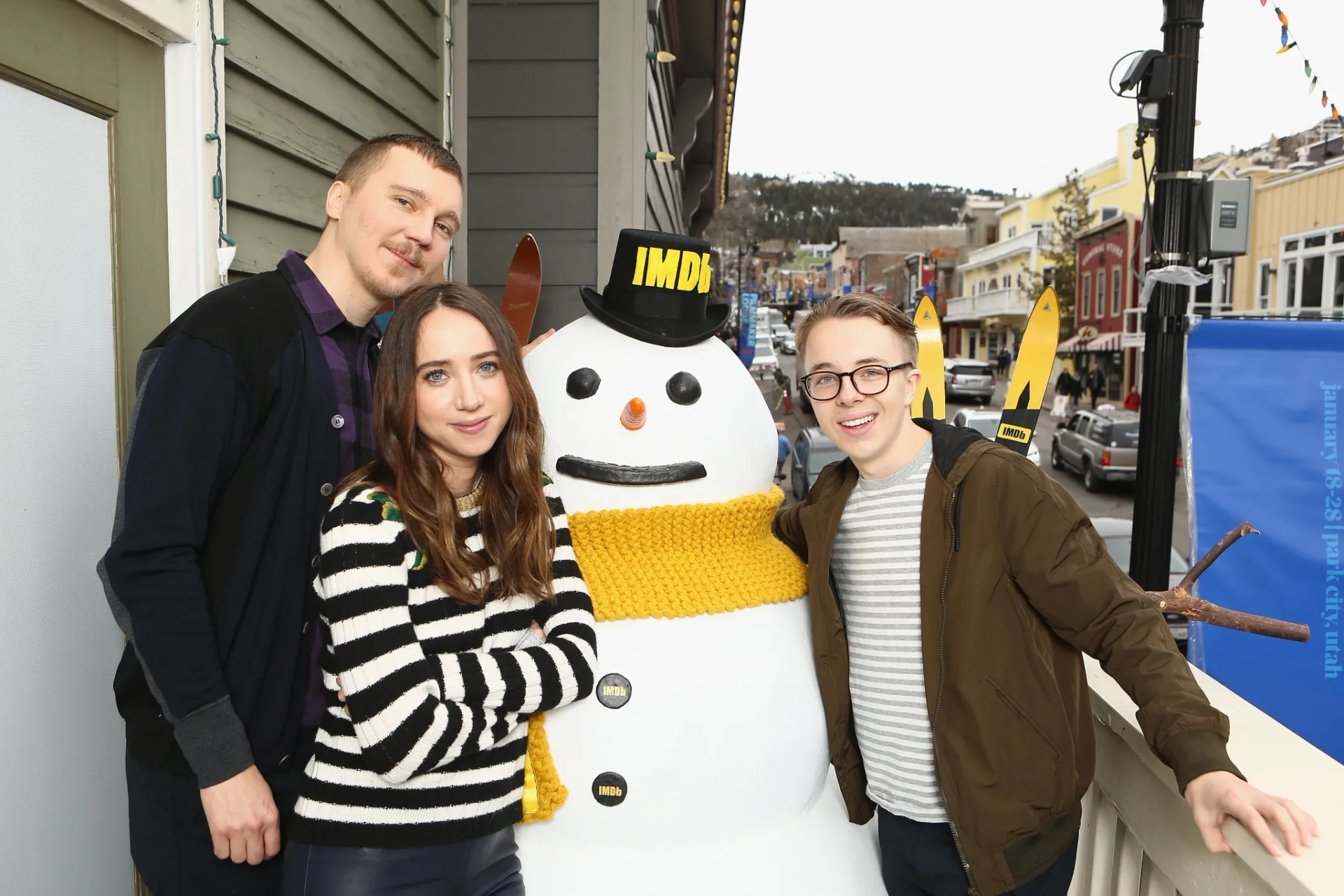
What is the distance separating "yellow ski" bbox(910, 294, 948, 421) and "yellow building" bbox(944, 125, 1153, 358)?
34625 mm

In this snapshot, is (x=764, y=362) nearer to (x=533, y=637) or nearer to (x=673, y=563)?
(x=673, y=563)

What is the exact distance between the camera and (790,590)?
1.98 metres

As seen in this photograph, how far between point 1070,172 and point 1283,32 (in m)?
38.7

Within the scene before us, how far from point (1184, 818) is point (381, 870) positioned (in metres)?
1.43

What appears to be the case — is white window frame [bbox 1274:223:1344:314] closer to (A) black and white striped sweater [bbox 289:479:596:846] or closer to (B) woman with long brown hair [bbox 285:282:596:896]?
(B) woman with long brown hair [bbox 285:282:596:896]

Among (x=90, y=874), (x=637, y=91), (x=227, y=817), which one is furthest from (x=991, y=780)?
(x=637, y=91)

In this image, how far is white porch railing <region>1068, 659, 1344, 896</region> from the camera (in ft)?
4.34

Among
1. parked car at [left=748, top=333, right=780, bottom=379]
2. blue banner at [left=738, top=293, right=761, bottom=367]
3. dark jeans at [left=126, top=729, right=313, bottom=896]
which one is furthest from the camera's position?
parked car at [left=748, top=333, right=780, bottom=379]

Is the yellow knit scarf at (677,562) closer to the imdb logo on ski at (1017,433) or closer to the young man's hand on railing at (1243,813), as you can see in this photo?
the young man's hand on railing at (1243,813)

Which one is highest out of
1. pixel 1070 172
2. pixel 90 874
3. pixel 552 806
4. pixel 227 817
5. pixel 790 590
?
pixel 1070 172

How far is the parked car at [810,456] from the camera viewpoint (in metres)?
10.7

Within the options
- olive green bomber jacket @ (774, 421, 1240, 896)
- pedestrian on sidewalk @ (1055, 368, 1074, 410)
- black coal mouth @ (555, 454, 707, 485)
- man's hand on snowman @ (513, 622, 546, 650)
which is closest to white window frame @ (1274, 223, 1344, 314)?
pedestrian on sidewalk @ (1055, 368, 1074, 410)

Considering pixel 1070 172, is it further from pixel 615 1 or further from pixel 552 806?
pixel 552 806

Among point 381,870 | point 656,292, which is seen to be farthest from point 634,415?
point 381,870
